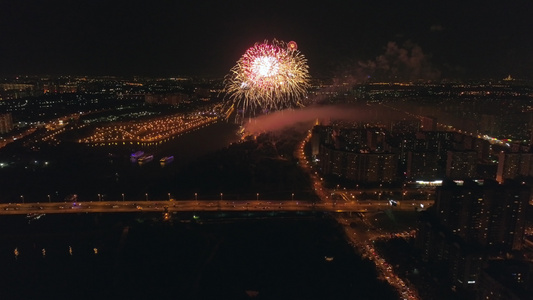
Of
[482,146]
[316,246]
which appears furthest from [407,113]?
[316,246]

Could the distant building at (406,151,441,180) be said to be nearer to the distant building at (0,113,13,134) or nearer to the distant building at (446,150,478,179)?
the distant building at (446,150,478,179)

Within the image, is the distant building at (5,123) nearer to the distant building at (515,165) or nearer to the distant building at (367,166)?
the distant building at (367,166)

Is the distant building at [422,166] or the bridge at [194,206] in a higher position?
the distant building at [422,166]

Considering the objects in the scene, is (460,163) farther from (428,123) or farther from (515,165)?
(428,123)

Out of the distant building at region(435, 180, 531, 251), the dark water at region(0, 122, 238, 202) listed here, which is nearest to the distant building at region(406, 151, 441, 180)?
the distant building at region(435, 180, 531, 251)

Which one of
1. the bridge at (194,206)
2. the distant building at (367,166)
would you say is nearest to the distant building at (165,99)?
the distant building at (367,166)

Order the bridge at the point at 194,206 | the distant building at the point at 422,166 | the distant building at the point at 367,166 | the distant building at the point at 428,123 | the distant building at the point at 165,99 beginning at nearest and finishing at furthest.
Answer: the bridge at the point at 194,206 < the distant building at the point at 367,166 < the distant building at the point at 422,166 < the distant building at the point at 428,123 < the distant building at the point at 165,99

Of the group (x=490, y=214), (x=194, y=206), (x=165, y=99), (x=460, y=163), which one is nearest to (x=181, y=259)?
(x=194, y=206)
